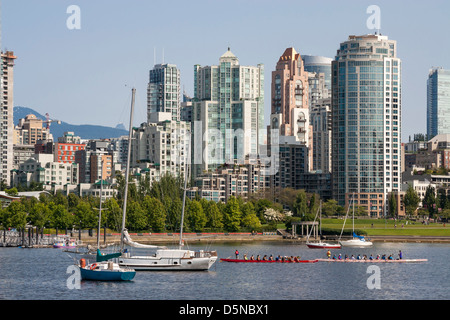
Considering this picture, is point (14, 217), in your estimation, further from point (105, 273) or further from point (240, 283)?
point (240, 283)

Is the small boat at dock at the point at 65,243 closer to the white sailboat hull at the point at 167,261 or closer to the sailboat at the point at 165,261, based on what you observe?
the sailboat at the point at 165,261

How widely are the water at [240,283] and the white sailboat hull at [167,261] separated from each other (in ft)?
4.50

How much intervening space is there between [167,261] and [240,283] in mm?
13152

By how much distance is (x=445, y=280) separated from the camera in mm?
124062

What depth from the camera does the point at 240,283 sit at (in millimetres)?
113438

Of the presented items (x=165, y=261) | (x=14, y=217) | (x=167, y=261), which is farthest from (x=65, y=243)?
(x=167, y=261)

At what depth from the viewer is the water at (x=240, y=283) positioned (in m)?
100

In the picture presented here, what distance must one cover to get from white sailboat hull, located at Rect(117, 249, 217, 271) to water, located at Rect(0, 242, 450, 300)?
1373mm
